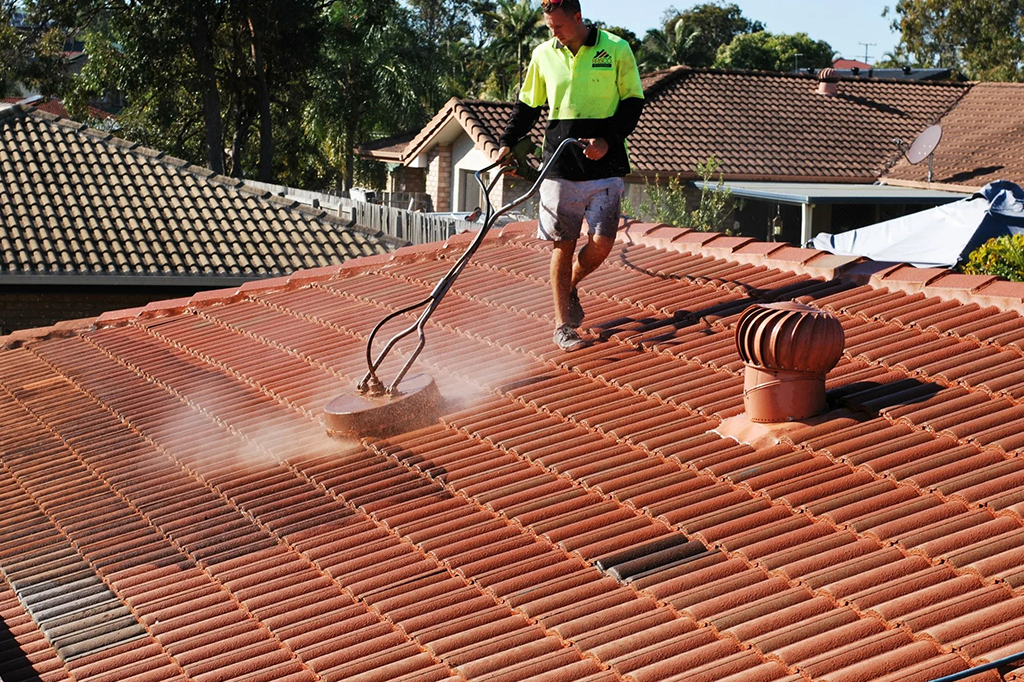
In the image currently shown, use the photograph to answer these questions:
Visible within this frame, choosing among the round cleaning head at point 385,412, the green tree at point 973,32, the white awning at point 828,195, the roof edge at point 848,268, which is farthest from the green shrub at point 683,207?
the green tree at point 973,32

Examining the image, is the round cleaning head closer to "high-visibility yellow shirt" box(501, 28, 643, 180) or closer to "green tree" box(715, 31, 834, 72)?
"high-visibility yellow shirt" box(501, 28, 643, 180)

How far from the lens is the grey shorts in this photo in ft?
22.2

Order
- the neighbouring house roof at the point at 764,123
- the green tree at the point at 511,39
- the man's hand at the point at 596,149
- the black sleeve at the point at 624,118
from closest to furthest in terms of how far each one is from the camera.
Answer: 1. the man's hand at the point at 596,149
2. the black sleeve at the point at 624,118
3. the neighbouring house roof at the point at 764,123
4. the green tree at the point at 511,39

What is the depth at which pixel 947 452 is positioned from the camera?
4.43m

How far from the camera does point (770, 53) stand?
276 feet

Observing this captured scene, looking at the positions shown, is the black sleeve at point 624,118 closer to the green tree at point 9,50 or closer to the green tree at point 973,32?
the green tree at point 9,50

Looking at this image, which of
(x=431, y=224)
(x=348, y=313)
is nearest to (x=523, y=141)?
(x=348, y=313)

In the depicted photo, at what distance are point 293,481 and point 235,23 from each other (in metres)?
41.0

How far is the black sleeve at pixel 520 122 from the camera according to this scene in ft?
22.3

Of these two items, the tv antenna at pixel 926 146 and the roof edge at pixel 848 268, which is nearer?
the roof edge at pixel 848 268

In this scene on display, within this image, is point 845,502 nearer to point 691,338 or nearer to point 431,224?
point 691,338

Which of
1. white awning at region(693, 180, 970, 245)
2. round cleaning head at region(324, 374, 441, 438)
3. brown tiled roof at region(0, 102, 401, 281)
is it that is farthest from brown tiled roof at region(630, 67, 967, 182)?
round cleaning head at region(324, 374, 441, 438)

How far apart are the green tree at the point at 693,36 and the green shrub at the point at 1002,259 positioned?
4883 centimetres

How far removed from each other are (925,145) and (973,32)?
38.2m
